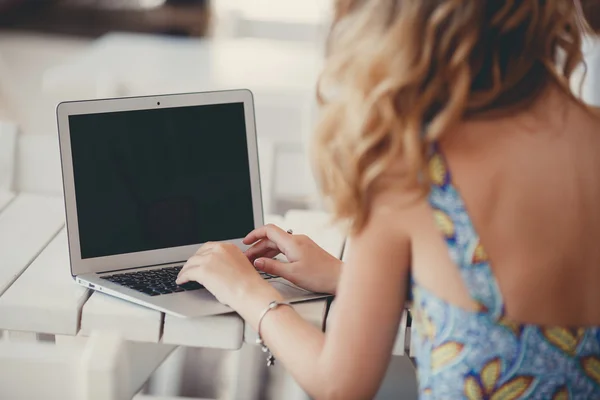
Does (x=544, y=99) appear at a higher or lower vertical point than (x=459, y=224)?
higher

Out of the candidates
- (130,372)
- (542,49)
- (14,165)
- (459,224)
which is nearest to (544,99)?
(542,49)

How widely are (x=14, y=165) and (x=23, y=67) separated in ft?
11.8

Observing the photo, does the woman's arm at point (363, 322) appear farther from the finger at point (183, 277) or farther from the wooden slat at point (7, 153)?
the wooden slat at point (7, 153)

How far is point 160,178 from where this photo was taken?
1276 mm

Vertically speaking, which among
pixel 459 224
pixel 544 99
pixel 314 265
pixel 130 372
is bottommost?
pixel 130 372

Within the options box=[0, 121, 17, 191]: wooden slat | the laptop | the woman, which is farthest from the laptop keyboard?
box=[0, 121, 17, 191]: wooden slat

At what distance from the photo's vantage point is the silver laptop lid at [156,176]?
48.2 inches

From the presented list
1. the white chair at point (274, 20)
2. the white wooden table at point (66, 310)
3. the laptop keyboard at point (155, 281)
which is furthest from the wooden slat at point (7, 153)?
the white chair at point (274, 20)

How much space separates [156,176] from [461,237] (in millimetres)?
569

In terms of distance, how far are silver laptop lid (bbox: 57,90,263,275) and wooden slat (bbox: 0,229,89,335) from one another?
0.04 m

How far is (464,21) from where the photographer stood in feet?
2.68

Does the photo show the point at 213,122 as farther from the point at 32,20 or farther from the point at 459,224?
the point at 32,20

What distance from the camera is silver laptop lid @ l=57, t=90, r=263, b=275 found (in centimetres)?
122

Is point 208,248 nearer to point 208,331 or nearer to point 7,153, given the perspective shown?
point 208,331
